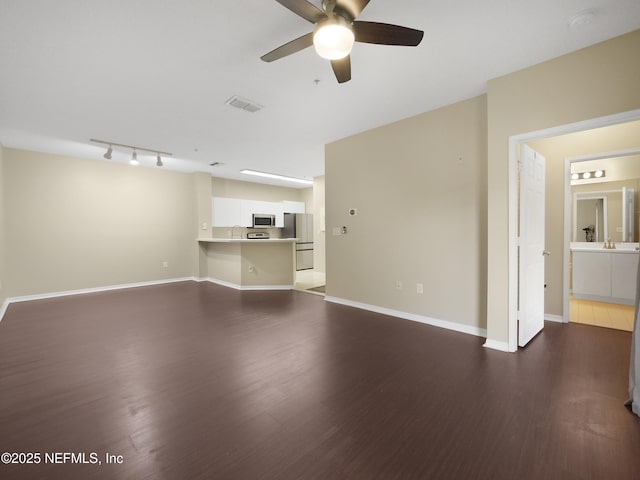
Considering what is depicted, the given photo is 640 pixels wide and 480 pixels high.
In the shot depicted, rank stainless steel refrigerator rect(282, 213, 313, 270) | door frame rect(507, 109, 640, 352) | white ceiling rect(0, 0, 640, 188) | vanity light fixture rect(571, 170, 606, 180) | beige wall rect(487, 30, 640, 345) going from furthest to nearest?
stainless steel refrigerator rect(282, 213, 313, 270) < vanity light fixture rect(571, 170, 606, 180) < door frame rect(507, 109, 640, 352) < beige wall rect(487, 30, 640, 345) < white ceiling rect(0, 0, 640, 188)

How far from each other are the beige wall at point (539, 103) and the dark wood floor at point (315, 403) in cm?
79

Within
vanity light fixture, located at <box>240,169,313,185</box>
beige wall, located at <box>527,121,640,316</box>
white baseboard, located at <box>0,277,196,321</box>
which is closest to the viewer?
beige wall, located at <box>527,121,640,316</box>

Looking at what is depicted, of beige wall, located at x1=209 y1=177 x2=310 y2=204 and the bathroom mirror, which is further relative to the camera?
beige wall, located at x1=209 y1=177 x2=310 y2=204

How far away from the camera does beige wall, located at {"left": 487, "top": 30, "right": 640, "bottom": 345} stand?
2166 millimetres

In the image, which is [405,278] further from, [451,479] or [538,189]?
[451,479]

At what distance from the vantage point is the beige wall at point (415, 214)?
3.18 metres

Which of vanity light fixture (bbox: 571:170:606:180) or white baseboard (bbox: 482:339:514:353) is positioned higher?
vanity light fixture (bbox: 571:170:606:180)

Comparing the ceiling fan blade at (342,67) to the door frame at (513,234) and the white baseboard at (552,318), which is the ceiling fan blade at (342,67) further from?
the white baseboard at (552,318)

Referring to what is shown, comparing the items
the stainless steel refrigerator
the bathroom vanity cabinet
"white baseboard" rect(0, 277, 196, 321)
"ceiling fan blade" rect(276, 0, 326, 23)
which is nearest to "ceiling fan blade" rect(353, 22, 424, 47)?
"ceiling fan blade" rect(276, 0, 326, 23)

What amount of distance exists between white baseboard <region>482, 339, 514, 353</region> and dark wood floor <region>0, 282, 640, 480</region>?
15 cm

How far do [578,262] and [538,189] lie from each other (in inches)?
97.8

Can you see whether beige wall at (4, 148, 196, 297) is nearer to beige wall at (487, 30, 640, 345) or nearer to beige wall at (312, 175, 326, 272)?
beige wall at (312, 175, 326, 272)

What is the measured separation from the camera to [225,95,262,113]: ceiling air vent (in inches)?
123

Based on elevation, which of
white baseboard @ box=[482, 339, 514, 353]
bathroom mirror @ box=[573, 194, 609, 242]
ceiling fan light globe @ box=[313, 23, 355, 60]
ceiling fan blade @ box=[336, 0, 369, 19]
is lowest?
white baseboard @ box=[482, 339, 514, 353]
